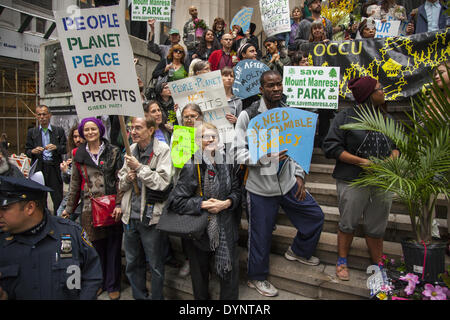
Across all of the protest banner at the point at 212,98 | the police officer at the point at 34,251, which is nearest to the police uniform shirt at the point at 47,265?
the police officer at the point at 34,251

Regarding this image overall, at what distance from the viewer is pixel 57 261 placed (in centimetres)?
183

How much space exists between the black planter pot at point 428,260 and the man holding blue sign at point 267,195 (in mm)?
991

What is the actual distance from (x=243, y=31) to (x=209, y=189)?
5.61 metres

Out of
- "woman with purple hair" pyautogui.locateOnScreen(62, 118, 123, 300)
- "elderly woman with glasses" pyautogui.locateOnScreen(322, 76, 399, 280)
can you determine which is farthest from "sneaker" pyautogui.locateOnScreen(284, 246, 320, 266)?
"woman with purple hair" pyautogui.locateOnScreen(62, 118, 123, 300)

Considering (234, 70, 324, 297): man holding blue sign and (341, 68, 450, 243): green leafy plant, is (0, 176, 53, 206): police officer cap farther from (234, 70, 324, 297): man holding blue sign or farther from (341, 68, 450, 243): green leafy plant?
(341, 68, 450, 243): green leafy plant

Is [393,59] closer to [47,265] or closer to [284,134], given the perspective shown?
[284,134]

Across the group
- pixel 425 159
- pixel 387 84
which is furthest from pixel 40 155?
pixel 387 84

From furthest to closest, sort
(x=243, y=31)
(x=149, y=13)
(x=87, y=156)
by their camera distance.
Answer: (x=243, y=31) < (x=149, y=13) < (x=87, y=156)

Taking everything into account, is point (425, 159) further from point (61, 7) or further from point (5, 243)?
point (61, 7)

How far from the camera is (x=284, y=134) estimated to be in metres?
2.82

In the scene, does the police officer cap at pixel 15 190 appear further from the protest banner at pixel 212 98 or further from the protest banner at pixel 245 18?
the protest banner at pixel 245 18

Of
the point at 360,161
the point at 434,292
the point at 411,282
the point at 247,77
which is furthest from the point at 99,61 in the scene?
the point at 434,292

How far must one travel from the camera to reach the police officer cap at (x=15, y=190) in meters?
→ 1.74
